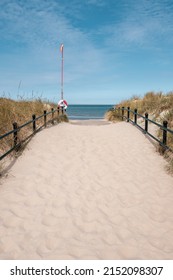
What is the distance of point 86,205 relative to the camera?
6.33 m

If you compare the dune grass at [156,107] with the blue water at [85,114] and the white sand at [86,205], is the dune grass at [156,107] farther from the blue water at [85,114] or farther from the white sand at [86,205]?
the blue water at [85,114]

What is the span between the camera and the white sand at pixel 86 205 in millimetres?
4750

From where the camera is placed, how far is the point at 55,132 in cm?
1375

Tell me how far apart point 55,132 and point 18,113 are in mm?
1939

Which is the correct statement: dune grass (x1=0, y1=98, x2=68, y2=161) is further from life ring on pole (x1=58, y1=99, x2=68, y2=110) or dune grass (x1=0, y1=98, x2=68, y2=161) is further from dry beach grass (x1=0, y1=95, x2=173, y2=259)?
life ring on pole (x1=58, y1=99, x2=68, y2=110)

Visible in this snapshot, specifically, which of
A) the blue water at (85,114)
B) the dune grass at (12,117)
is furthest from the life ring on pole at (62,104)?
the blue water at (85,114)

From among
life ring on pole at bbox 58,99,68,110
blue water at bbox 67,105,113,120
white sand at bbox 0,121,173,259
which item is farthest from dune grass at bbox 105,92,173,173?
blue water at bbox 67,105,113,120

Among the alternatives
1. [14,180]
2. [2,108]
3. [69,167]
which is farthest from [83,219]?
[2,108]

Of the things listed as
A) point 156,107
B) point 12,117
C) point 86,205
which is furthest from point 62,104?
point 86,205

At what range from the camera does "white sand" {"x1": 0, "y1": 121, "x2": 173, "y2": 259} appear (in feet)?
15.6

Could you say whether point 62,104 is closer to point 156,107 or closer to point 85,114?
point 156,107

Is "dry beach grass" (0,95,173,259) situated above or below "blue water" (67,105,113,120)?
below

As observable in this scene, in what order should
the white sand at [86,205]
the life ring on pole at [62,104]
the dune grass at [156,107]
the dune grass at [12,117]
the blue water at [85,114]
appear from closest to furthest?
the white sand at [86,205] → the dune grass at [12,117] → the dune grass at [156,107] → the life ring on pole at [62,104] → the blue water at [85,114]
